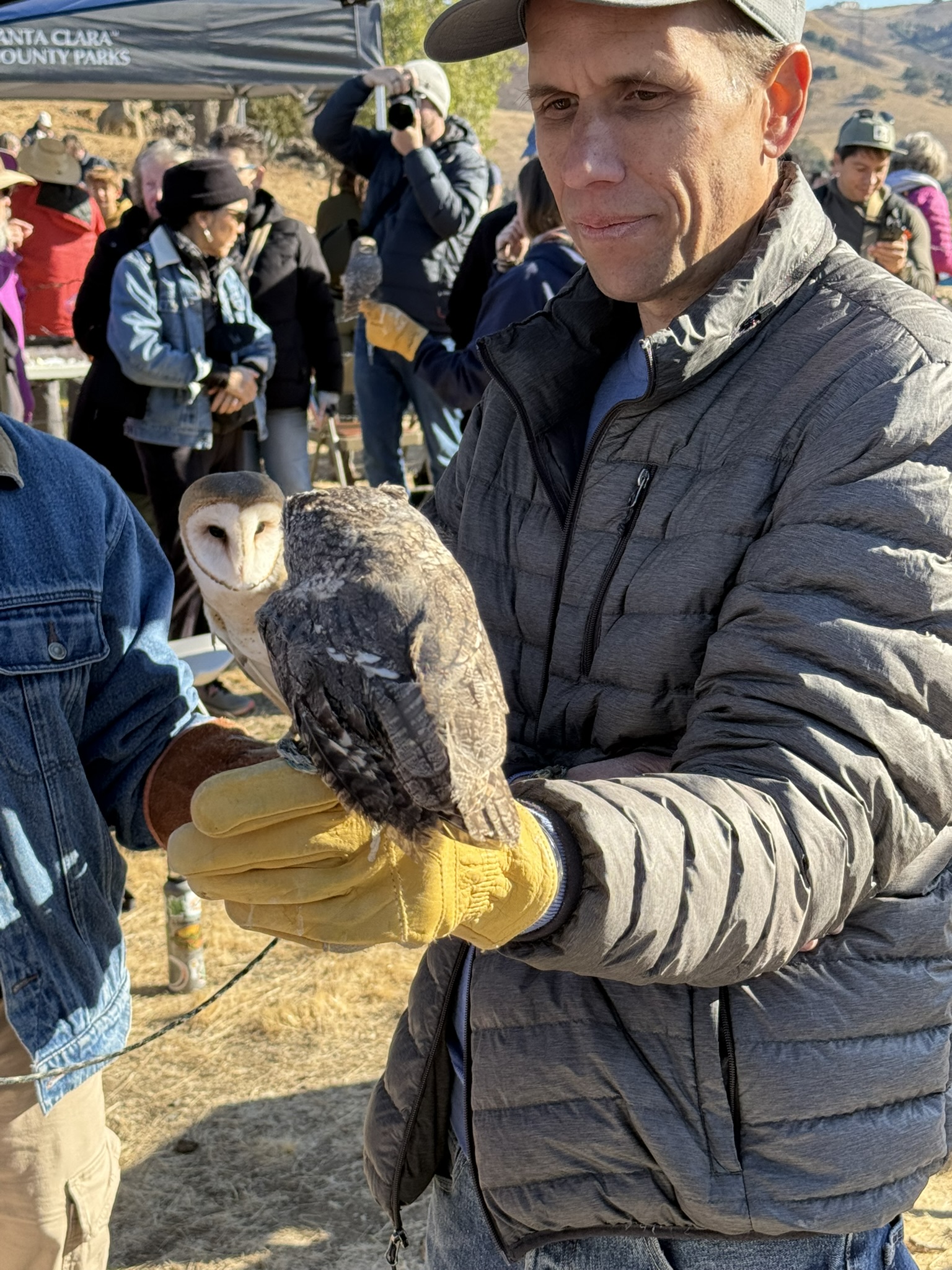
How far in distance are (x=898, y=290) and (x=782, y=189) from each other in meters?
0.23

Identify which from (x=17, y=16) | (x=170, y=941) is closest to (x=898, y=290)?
(x=170, y=941)

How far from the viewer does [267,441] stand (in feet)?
22.4

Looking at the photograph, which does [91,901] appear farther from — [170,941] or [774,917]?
[170,941]

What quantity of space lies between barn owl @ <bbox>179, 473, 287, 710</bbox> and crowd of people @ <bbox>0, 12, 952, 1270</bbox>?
42cm

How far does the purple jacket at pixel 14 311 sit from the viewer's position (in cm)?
703

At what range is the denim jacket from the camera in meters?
5.51

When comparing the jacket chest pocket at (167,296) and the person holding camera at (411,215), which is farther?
the person holding camera at (411,215)

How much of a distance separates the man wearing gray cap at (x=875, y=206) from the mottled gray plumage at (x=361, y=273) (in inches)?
108

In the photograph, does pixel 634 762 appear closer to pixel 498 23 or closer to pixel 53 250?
pixel 498 23

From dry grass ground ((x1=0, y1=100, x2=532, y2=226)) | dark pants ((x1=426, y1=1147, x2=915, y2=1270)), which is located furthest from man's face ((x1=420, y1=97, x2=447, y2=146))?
dry grass ground ((x1=0, y1=100, x2=532, y2=226))

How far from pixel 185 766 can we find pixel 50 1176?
757 millimetres

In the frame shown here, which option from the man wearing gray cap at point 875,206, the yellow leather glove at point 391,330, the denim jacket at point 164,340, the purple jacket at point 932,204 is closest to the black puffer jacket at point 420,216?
the denim jacket at point 164,340

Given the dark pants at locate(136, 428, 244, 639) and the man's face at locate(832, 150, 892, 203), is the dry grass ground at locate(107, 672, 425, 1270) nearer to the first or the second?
the dark pants at locate(136, 428, 244, 639)

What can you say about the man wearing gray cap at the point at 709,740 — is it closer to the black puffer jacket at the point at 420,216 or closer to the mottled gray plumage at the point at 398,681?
the mottled gray plumage at the point at 398,681
